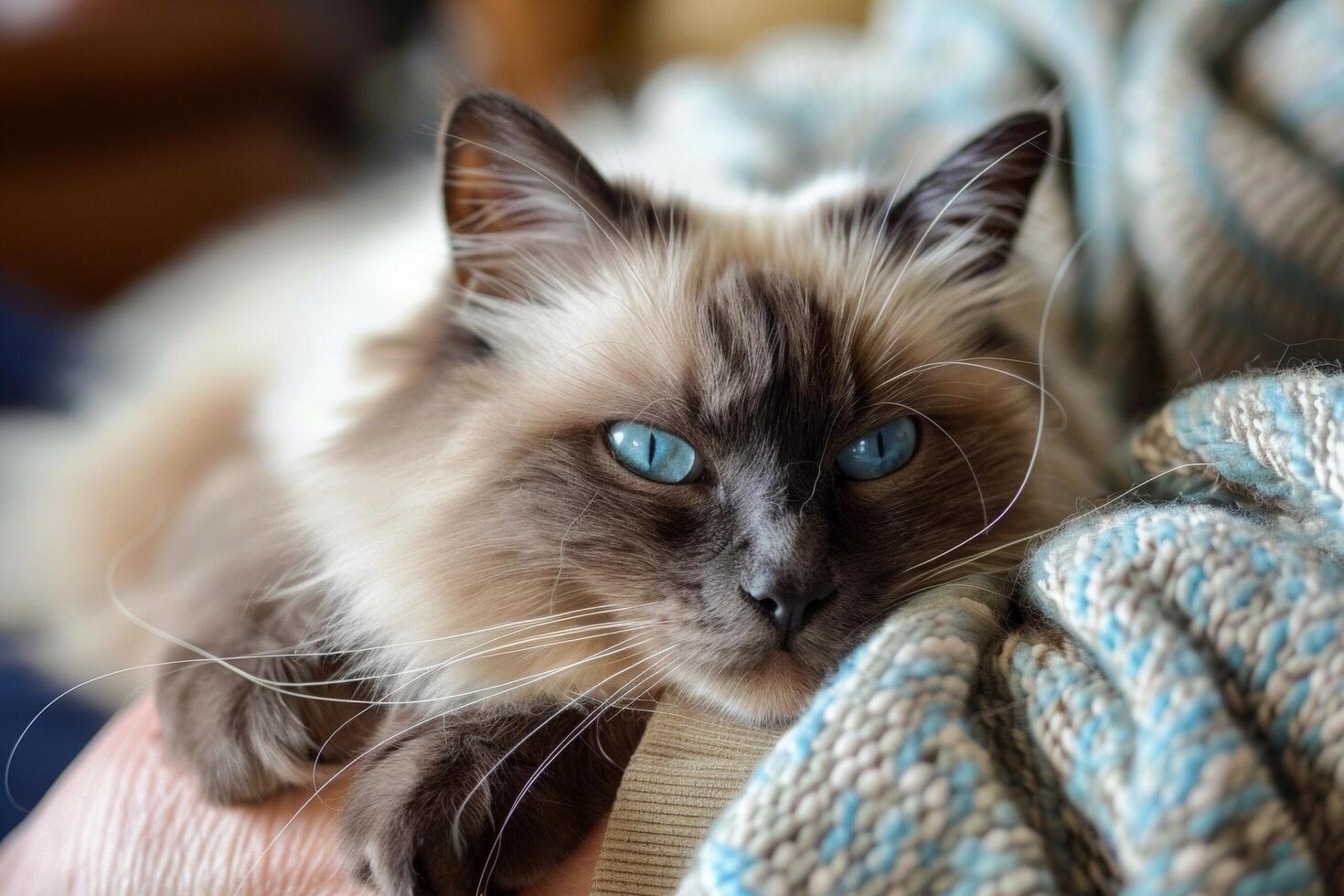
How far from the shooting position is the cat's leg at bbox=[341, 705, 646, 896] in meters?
0.83

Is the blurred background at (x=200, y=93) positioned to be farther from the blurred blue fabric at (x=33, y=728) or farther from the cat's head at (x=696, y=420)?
the cat's head at (x=696, y=420)

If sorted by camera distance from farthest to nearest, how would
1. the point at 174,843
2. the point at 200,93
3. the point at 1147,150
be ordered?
the point at 200,93 → the point at 1147,150 → the point at 174,843

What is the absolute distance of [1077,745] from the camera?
0.63m

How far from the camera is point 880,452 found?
1.03 metres

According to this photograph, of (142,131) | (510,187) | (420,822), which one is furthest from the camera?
(142,131)

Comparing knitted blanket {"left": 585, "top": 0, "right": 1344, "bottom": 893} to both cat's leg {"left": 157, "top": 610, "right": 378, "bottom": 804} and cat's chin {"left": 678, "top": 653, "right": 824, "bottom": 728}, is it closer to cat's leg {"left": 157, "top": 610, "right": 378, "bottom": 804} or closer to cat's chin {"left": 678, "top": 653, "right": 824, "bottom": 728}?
cat's chin {"left": 678, "top": 653, "right": 824, "bottom": 728}

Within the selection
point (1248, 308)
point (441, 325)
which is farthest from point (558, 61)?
point (1248, 308)

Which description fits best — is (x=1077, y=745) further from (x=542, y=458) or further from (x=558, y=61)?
(x=558, y=61)

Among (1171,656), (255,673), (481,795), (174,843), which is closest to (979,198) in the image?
(1171,656)

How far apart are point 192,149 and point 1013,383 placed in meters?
3.13

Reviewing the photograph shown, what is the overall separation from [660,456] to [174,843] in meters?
0.65

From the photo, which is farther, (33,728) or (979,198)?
(33,728)

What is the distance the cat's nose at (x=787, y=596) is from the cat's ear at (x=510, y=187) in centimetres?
48

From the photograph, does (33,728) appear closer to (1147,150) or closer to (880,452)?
(880,452)
